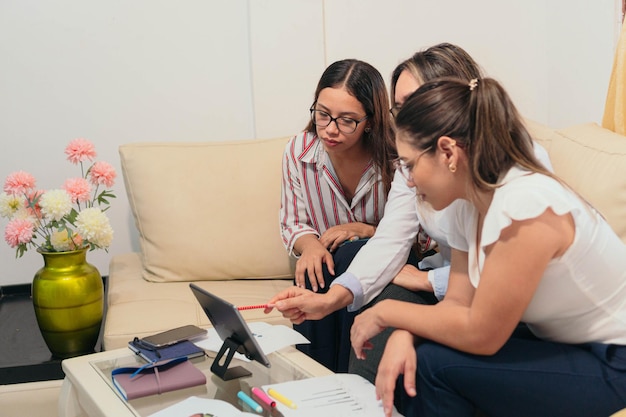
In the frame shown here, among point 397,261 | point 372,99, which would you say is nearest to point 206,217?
point 372,99

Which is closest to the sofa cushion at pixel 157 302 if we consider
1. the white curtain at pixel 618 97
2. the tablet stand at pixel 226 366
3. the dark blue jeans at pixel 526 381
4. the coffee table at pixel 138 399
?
the coffee table at pixel 138 399

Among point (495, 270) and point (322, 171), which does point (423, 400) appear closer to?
point (495, 270)

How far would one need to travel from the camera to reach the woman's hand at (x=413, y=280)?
74.5 inches

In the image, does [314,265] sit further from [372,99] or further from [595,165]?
[595,165]

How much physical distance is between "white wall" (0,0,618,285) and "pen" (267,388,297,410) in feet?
5.19

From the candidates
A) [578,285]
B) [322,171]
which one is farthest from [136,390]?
[322,171]

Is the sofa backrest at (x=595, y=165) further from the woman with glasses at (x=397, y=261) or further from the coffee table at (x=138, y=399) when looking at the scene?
the coffee table at (x=138, y=399)

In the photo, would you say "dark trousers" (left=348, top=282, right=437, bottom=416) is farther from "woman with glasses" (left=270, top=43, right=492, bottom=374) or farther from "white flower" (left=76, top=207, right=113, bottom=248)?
"white flower" (left=76, top=207, right=113, bottom=248)

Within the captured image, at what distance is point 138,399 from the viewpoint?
1579 millimetres

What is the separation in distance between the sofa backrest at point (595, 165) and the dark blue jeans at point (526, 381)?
0.55m

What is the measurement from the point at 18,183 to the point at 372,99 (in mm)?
1030

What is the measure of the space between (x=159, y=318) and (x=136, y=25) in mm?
1155

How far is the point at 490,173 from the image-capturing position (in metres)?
1.43

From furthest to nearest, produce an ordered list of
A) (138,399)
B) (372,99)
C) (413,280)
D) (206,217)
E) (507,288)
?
(206,217) → (372,99) → (413,280) → (138,399) → (507,288)
